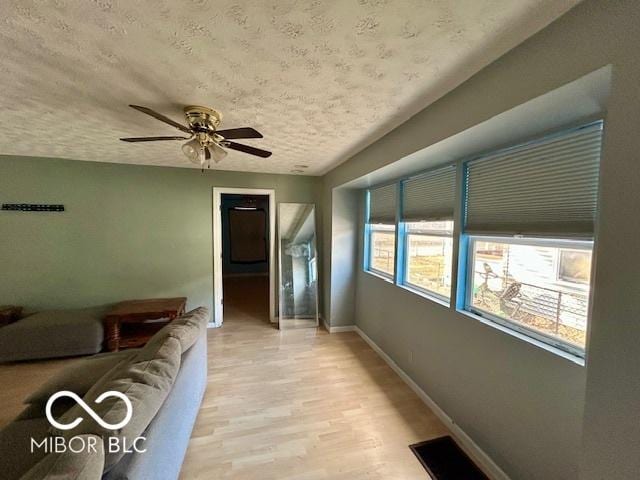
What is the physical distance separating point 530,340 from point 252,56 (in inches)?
83.4

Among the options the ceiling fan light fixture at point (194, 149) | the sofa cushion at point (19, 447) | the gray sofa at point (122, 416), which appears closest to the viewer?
the gray sofa at point (122, 416)

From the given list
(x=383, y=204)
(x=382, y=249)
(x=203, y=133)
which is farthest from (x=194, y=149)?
(x=382, y=249)

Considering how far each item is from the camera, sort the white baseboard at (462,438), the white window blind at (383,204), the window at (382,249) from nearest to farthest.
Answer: the white baseboard at (462,438), the white window blind at (383,204), the window at (382,249)

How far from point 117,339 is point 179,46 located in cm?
320

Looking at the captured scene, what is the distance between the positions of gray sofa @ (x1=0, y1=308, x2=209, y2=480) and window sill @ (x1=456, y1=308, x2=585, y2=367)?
6.38 feet

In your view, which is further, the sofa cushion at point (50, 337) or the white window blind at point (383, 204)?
the white window blind at point (383, 204)

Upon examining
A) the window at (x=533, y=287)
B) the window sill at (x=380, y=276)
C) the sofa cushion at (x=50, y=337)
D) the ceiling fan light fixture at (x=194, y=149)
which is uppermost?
the ceiling fan light fixture at (x=194, y=149)

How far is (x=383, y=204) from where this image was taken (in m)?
3.18

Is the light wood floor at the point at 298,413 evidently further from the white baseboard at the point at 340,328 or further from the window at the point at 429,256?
the window at the point at 429,256

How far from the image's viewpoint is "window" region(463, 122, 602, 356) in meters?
1.28

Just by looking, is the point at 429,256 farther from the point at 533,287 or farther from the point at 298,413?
the point at 298,413

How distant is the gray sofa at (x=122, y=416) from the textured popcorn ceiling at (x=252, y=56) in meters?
1.53

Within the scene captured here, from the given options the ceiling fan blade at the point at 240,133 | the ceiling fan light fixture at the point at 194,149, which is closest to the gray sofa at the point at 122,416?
the ceiling fan light fixture at the point at 194,149

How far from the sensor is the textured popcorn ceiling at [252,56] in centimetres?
98
